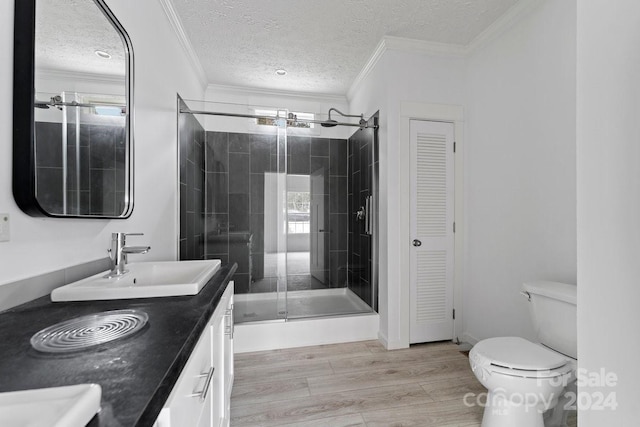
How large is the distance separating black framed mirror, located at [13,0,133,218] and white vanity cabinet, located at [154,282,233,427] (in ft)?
2.44

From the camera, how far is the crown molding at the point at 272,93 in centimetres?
340

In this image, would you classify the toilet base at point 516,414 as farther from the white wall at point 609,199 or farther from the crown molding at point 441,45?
the crown molding at point 441,45

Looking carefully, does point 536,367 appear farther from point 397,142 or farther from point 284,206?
point 284,206

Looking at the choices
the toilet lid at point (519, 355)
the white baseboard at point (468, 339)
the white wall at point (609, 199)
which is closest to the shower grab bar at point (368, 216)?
the white baseboard at point (468, 339)

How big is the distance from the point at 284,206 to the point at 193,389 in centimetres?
248

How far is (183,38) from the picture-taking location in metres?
2.41

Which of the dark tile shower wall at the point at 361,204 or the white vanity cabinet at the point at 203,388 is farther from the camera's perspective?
Result: the dark tile shower wall at the point at 361,204

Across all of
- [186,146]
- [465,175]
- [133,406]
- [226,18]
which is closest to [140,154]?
[186,146]

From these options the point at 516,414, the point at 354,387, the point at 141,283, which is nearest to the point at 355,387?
the point at 354,387

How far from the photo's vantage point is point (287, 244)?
3.19m

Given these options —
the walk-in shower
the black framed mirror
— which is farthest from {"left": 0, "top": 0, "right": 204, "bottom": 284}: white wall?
the walk-in shower

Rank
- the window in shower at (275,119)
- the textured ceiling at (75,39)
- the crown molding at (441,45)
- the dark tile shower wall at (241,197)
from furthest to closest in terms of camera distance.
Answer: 1. the dark tile shower wall at (241,197)
2. the window in shower at (275,119)
3. the crown molding at (441,45)
4. the textured ceiling at (75,39)

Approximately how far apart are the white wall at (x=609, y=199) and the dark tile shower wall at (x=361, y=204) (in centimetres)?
202

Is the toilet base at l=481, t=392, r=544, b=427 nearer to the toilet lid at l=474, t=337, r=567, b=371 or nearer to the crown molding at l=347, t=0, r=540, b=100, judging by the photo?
the toilet lid at l=474, t=337, r=567, b=371
